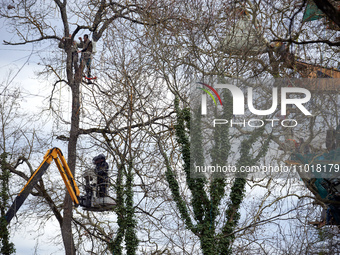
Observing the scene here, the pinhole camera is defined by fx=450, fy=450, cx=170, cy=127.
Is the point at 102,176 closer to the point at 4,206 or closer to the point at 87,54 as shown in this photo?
the point at 87,54

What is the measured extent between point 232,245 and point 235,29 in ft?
21.7

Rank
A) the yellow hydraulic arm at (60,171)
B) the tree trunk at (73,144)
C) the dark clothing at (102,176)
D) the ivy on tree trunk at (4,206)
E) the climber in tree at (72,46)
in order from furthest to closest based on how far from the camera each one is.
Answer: the climber in tree at (72,46) → the ivy on tree trunk at (4,206) → the tree trunk at (73,144) → the dark clothing at (102,176) → the yellow hydraulic arm at (60,171)

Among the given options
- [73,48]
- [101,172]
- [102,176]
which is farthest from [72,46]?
[102,176]

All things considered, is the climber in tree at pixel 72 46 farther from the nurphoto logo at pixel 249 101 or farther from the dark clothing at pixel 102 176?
the nurphoto logo at pixel 249 101

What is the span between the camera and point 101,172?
15000 mm

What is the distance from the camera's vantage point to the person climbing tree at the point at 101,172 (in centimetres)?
1481

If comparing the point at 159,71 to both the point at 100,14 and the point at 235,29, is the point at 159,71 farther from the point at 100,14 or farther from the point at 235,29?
the point at 100,14

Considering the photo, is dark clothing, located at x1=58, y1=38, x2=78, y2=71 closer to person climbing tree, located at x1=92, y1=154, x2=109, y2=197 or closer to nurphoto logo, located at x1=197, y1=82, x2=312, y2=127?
person climbing tree, located at x1=92, y1=154, x2=109, y2=197

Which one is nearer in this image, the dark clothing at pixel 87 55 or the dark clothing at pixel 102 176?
the dark clothing at pixel 102 176

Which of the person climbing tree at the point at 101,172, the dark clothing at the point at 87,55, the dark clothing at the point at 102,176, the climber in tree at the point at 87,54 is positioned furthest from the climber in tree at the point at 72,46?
the dark clothing at the point at 102,176

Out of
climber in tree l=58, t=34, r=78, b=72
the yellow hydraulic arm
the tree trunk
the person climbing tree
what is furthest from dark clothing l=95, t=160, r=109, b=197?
climber in tree l=58, t=34, r=78, b=72

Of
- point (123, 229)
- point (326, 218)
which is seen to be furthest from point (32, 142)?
point (326, 218)

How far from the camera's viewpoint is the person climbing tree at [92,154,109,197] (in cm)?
1481

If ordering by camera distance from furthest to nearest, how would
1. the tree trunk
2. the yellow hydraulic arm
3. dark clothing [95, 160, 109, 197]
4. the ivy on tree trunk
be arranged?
1. the ivy on tree trunk
2. the tree trunk
3. dark clothing [95, 160, 109, 197]
4. the yellow hydraulic arm
